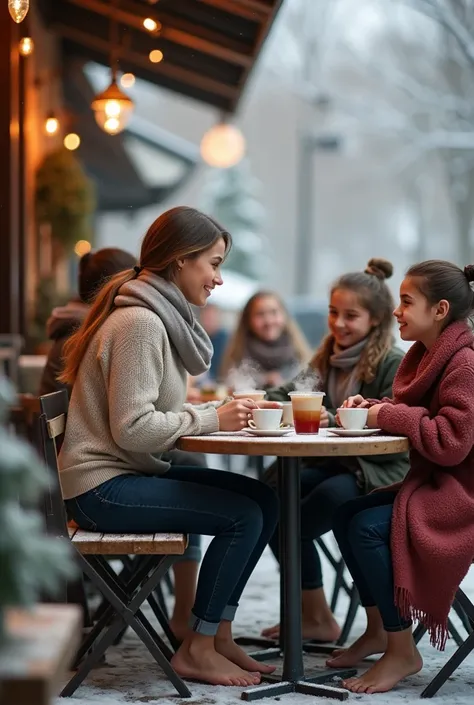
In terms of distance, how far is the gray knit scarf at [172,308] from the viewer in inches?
137

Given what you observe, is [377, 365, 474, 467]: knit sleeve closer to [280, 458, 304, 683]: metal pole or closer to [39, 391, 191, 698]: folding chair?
[280, 458, 304, 683]: metal pole

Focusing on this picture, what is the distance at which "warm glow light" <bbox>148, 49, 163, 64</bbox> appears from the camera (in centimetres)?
613

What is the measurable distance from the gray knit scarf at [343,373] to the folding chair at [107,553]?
3.29 feet

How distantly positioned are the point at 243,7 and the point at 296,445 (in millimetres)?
3076

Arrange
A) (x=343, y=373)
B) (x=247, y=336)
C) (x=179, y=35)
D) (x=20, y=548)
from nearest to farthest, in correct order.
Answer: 1. (x=20, y=548)
2. (x=343, y=373)
3. (x=179, y=35)
4. (x=247, y=336)

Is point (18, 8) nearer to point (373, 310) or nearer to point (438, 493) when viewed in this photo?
point (373, 310)

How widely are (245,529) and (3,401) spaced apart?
5.64ft

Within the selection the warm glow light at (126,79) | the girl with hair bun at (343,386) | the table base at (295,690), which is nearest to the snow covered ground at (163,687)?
the table base at (295,690)

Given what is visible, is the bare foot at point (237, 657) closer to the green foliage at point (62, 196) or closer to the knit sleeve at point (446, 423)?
the knit sleeve at point (446, 423)

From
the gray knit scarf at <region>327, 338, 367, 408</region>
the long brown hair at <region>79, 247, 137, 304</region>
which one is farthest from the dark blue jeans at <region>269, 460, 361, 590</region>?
the long brown hair at <region>79, 247, 137, 304</region>

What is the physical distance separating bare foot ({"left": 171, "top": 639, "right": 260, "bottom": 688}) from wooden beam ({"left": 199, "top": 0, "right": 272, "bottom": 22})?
3118mm

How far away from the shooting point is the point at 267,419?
337cm

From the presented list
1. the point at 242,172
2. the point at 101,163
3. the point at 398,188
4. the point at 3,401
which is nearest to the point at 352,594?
the point at 3,401

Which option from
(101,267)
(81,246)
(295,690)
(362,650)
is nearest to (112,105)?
(101,267)
